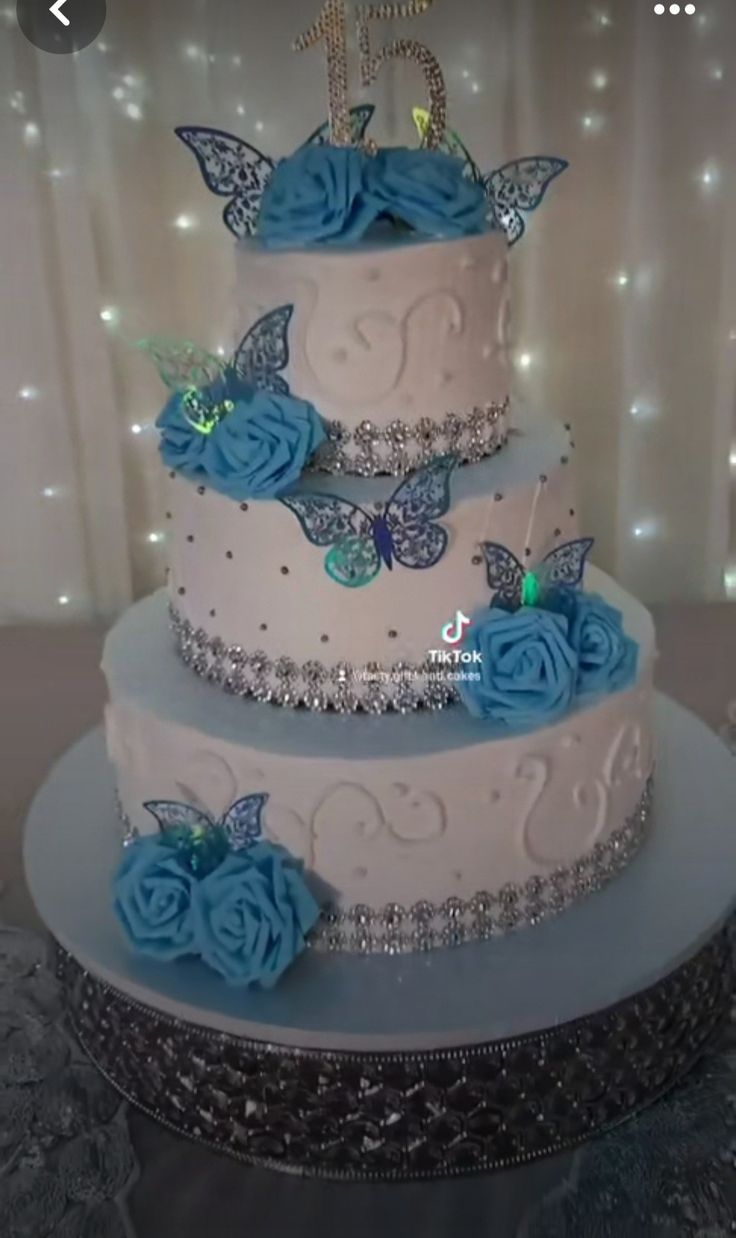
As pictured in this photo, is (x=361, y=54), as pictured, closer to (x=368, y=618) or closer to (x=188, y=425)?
(x=188, y=425)

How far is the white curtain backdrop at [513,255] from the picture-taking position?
9.22 feet

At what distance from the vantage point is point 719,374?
309 centimetres

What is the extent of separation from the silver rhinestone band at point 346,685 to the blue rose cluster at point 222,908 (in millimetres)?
183

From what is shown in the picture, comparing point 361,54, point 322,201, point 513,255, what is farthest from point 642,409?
point 322,201

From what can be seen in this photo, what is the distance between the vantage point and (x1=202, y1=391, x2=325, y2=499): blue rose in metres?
1.43

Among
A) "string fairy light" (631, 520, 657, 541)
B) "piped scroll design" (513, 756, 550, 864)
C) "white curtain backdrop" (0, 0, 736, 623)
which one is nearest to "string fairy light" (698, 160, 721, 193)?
"white curtain backdrop" (0, 0, 736, 623)

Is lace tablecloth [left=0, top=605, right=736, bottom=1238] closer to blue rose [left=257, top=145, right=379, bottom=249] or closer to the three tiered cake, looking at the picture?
the three tiered cake

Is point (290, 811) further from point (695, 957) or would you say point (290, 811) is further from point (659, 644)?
point (659, 644)

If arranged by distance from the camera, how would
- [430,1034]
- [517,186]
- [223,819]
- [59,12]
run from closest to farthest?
[430,1034]
[223,819]
[517,186]
[59,12]

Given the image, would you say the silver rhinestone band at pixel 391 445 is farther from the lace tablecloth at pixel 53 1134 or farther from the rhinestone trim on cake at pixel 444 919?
the lace tablecloth at pixel 53 1134

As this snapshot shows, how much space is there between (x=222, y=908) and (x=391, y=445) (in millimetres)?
567

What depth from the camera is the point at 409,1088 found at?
1434 millimetres

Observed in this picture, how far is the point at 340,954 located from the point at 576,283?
6.48 ft

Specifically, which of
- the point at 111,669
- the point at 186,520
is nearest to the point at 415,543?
the point at 186,520
